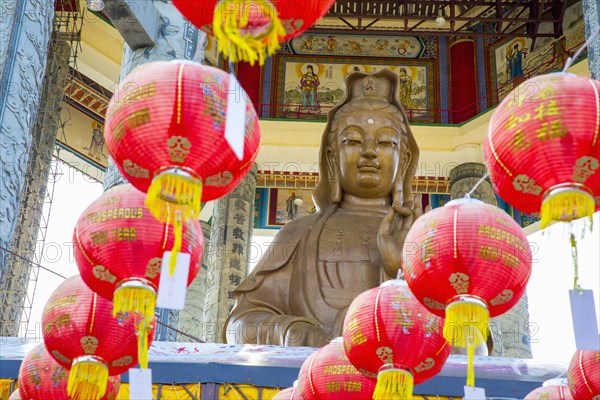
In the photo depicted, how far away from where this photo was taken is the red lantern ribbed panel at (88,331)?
284cm

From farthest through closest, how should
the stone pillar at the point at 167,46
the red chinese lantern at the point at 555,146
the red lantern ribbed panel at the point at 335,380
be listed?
1. the stone pillar at the point at 167,46
2. the red lantern ribbed panel at the point at 335,380
3. the red chinese lantern at the point at 555,146

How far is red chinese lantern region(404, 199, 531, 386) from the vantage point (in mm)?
2611

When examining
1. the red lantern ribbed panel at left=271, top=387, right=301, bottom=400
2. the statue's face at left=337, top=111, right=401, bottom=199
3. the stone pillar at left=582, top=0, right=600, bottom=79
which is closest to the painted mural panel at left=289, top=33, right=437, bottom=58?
the stone pillar at left=582, top=0, right=600, bottom=79

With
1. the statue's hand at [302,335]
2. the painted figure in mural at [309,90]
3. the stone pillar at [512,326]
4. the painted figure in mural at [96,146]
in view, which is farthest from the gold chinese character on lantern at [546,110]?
the painted figure in mural at [96,146]

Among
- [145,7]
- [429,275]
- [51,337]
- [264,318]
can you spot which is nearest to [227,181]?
[429,275]

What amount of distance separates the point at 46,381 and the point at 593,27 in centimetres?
429

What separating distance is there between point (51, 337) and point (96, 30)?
25.1 ft

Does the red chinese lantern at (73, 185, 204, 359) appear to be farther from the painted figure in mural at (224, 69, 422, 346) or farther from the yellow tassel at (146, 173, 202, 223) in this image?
the painted figure in mural at (224, 69, 422, 346)

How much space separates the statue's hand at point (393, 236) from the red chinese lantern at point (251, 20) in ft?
7.69

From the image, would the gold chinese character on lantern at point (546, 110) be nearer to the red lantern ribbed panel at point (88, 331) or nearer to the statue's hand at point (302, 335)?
the red lantern ribbed panel at point (88, 331)

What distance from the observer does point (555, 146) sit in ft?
7.86

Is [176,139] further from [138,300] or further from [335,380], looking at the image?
[335,380]

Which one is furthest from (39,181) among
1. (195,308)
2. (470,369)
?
(470,369)

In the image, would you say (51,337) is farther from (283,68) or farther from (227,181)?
(283,68)
